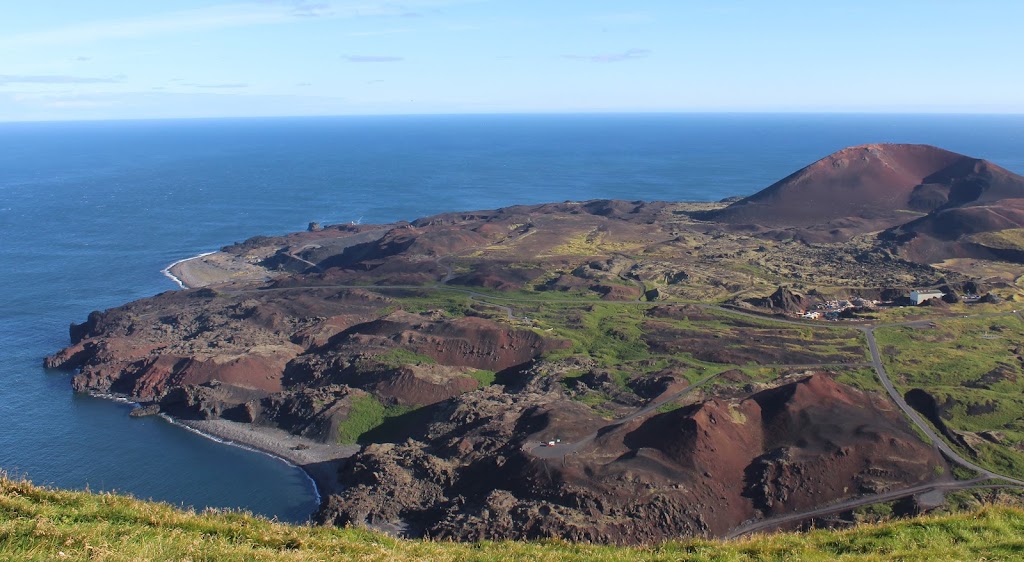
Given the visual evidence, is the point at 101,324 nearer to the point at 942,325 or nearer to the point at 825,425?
the point at 825,425

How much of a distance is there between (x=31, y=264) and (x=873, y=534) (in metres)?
139

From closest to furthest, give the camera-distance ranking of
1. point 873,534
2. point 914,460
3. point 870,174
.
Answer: point 873,534, point 914,460, point 870,174

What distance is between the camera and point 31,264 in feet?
408

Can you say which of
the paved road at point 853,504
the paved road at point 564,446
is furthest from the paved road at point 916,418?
the paved road at point 564,446

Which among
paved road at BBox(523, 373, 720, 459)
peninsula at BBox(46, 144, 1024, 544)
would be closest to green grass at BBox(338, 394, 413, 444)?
peninsula at BBox(46, 144, 1024, 544)

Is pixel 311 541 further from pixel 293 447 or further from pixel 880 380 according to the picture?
pixel 880 380

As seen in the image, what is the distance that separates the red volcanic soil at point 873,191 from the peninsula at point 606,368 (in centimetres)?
414

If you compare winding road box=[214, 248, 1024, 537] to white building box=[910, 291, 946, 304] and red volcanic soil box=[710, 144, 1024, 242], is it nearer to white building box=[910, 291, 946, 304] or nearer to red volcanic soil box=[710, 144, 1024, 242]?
white building box=[910, 291, 946, 304]

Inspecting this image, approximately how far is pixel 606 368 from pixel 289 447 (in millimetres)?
29004

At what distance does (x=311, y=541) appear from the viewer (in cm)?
1575

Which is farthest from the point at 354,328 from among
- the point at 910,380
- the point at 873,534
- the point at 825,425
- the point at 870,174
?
the point at 870,174

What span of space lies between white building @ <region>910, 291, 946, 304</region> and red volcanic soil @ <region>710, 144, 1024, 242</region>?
3988 cm

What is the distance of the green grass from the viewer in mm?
63375

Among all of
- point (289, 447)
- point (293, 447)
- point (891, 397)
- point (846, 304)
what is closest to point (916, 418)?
point (891, 397)
